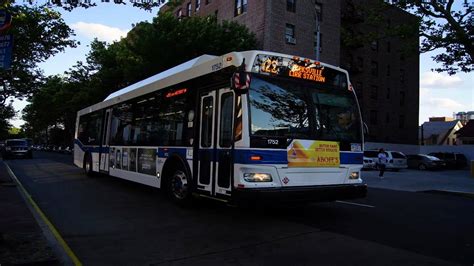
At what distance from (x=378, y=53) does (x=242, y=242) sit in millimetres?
43379

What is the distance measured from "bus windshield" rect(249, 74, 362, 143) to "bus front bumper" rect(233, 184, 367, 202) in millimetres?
930

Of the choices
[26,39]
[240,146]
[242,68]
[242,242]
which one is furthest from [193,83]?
[26,39]

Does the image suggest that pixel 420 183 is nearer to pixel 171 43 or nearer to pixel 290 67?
pixel 290 67

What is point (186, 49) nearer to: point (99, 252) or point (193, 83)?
point (193, 83)

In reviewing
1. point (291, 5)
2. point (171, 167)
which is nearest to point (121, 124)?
point (171, 167)

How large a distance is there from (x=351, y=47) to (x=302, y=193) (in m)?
37.2

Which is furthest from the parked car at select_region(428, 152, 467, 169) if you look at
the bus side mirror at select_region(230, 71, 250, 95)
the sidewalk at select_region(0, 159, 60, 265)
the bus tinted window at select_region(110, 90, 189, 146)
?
the sidewalk at select_region(0, 159, 60, 265)

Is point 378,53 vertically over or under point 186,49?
over

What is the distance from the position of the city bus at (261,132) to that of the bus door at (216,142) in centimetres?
2

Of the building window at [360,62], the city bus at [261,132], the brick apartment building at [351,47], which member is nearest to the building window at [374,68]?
the brick apartment building at [351,47]

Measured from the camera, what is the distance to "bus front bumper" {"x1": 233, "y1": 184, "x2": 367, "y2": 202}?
22.9 ft

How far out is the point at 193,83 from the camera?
9.19 metres

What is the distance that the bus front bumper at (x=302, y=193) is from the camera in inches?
275

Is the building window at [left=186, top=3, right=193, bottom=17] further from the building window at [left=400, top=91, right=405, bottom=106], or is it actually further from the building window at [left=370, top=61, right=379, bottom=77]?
the building window at [left=400, top=91, right=405, bottom=106]
